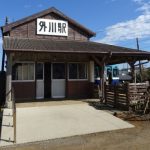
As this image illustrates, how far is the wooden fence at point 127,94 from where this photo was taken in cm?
1313

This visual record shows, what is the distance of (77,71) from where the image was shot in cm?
1838

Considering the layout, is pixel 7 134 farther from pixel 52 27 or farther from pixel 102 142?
pixel 52 27

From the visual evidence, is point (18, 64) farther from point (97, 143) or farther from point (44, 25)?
point (97, 143)

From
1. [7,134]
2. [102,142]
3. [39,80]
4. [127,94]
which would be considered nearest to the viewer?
[102,142]

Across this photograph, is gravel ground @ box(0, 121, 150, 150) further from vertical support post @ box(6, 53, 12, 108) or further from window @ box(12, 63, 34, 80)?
window @ box(12, 63, 34, 80)

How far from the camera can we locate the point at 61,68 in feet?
59.0

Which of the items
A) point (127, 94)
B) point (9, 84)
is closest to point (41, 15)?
point (9, 84)

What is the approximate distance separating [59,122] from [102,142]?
2821 millimetres

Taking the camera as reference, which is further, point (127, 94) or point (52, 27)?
point (52, 27)

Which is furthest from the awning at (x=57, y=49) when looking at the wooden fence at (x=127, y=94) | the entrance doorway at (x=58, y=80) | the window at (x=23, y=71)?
the wooden fence at (x=127, y=94)

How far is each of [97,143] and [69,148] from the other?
894 mm

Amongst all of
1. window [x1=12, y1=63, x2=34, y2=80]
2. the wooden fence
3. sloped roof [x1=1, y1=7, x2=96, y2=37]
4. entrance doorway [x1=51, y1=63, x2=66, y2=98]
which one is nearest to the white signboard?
sloped roof [x1=1, y1=7, x2=96, y2=37]

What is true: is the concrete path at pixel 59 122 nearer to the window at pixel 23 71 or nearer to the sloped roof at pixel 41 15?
the window at pixel 23 71

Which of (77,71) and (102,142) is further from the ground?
(77,71)
